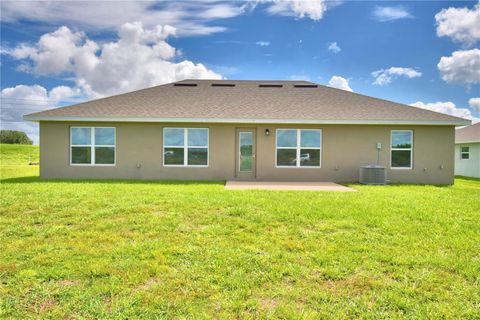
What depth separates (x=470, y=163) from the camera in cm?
2011

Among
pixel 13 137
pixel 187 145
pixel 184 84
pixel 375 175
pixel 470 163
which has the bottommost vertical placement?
pixel 375 175

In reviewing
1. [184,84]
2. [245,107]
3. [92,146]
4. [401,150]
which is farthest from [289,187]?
[184,84]

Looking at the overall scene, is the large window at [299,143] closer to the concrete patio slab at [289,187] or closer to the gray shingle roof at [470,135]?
the concrete patio slab at [289,187]

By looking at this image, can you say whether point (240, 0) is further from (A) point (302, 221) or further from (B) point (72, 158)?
(A) point (302, 221)

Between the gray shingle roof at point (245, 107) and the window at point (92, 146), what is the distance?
746 millimetres

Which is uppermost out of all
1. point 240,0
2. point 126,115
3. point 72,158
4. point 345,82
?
point 240,0

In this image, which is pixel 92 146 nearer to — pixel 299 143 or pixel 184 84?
pixel 184 84

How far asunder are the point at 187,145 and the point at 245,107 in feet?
10.4

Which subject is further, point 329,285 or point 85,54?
point 85,54

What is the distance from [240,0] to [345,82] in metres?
9.52

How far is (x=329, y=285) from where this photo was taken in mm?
3473

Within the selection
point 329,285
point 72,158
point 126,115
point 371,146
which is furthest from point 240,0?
point 329,285

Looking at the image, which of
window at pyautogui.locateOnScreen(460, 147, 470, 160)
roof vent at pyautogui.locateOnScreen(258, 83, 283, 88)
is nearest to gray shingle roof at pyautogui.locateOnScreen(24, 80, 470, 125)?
roof vent at pyautogui.locateOnScreen(258, 83, 283, 88)

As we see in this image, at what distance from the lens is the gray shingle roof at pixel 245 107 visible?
12.8 metres
